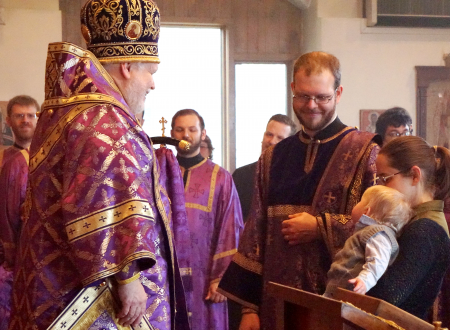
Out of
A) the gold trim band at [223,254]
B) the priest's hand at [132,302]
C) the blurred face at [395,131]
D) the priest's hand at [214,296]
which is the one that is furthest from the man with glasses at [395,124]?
the priest's hand at [132,302]

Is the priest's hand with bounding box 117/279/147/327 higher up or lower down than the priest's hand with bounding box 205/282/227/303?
higher up

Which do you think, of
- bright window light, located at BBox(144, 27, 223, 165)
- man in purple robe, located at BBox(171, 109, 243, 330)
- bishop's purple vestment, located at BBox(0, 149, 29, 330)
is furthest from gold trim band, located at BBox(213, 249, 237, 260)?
bright window light, located at BBox(144, 27, 223, 165)

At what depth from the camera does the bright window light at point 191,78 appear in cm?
788

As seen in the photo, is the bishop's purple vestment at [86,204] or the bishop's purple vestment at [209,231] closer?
the bishop's purple vestment at [86,204]

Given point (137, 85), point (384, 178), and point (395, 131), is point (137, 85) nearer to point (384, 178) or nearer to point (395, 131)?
point (384, 178)

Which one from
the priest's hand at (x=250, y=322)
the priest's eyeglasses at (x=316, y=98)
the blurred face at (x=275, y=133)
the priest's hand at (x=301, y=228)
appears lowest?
the priest's hand at (x=250, y=322)

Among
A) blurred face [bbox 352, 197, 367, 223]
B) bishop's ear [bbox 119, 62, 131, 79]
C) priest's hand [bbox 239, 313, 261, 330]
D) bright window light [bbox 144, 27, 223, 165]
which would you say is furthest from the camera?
bright window light [bbox 144, 27, 223, 165]

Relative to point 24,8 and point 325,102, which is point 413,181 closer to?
point 325,102

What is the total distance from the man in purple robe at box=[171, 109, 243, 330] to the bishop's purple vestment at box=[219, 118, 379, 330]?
1.52 m

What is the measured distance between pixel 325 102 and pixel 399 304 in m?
0.86

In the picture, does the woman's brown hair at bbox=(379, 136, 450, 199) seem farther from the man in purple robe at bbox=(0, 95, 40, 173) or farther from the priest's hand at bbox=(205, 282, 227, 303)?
the man in purple robe at bbox=(0, 95, 40, 173)

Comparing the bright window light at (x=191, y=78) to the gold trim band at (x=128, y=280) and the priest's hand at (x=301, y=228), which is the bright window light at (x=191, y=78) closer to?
the priest's hand at (x=301, y=228)

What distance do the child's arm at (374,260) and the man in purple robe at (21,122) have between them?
3.17 meters

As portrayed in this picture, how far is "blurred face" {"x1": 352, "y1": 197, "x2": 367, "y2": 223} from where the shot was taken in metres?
2.25
